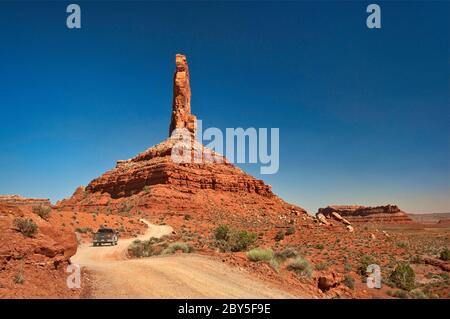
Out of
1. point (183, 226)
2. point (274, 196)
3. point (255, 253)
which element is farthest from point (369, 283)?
point (274, 196)

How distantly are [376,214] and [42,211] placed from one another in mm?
155150

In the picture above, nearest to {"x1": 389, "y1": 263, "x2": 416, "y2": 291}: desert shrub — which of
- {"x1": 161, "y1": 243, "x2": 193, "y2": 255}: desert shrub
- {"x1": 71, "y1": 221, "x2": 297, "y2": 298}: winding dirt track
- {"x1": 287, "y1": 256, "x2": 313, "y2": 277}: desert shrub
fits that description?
{"x1": 287, "y1": 256, "x2": 313, "y2": 277}: desert shrub

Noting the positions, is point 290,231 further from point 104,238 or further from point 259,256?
point 259,256

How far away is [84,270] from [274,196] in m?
68.4

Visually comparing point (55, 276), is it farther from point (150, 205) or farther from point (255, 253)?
point (150, 205)

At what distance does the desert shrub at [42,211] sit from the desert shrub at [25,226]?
177cm

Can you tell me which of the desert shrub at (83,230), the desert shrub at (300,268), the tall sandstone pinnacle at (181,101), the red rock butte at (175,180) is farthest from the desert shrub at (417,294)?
the tall sandstone pinnacle at (181,101)

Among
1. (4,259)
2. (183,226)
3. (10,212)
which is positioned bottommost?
(183,226)

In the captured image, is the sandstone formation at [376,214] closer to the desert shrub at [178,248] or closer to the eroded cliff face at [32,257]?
the desert shrub at [178,248]

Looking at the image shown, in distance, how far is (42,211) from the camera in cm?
1215

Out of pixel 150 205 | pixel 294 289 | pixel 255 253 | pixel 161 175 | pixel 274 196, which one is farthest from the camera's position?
pixel 274 196

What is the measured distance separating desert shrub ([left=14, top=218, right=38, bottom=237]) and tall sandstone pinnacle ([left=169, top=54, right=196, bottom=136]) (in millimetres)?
73657

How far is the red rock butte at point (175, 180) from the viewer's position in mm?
62406

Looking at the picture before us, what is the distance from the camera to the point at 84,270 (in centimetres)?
1262
